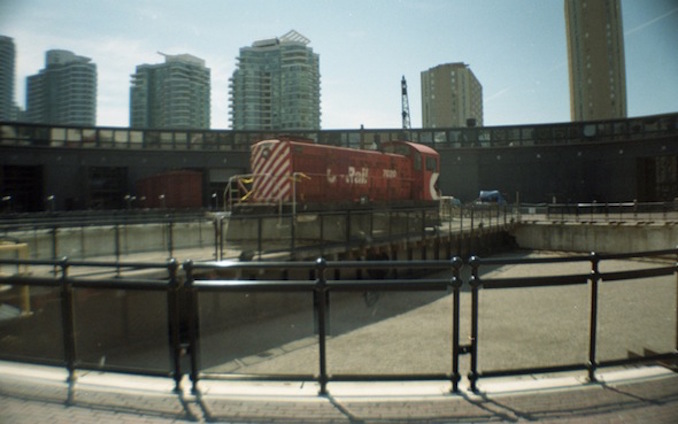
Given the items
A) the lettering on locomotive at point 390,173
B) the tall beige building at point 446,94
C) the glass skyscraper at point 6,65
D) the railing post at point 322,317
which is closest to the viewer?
the railing post at point 322,317

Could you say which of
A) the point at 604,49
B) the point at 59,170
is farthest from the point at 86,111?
the point at 604,49

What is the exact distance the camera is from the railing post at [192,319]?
400 centimetres

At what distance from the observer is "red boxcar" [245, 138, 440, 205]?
599 inches

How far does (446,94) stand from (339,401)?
138 m

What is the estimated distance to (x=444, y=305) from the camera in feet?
15.3

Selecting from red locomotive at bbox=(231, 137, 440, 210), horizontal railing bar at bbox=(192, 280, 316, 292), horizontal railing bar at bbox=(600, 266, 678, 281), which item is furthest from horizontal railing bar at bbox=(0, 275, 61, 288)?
red locomotive at bbox=(231, 137, 440, 210)

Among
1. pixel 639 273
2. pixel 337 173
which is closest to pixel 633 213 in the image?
pixel 337 173

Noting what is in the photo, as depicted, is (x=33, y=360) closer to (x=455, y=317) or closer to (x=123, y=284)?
(x=123, y=284)

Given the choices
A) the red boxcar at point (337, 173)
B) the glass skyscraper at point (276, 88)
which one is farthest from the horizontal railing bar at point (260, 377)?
the glass skyscraper at point (276, 88)

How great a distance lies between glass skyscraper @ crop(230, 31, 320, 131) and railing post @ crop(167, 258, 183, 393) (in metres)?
115

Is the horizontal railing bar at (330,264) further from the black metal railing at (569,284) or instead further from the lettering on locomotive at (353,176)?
the lettering on locomotive at (353,176)

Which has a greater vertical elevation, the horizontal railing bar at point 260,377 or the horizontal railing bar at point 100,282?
the horizontal railing bar at point 100,282

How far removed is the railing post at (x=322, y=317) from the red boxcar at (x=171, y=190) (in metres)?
31.1

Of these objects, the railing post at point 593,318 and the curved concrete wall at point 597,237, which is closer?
the railing post at point 593,318
